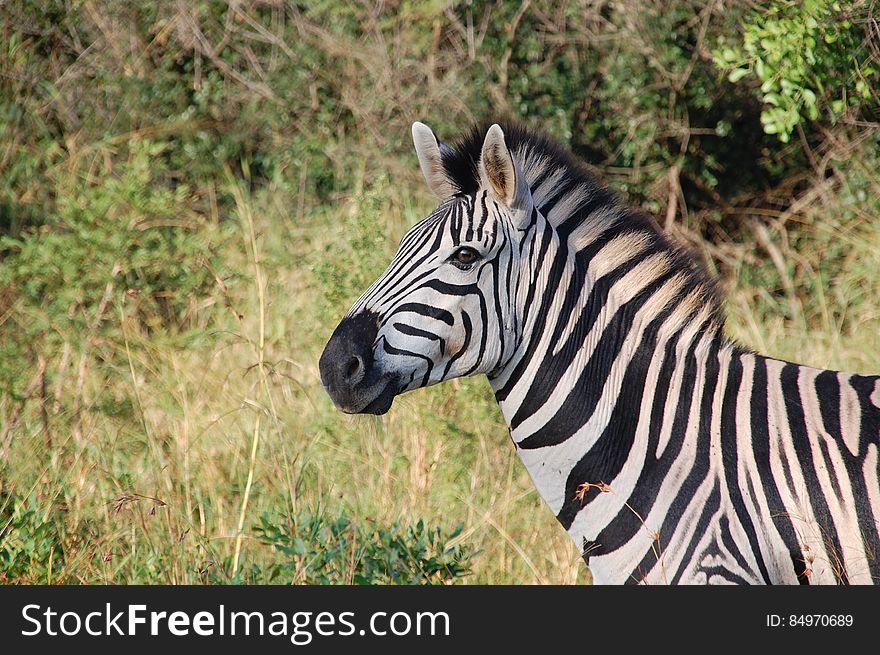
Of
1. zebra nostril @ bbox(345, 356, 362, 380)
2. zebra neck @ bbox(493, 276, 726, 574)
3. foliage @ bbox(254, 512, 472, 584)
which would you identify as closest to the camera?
zebra nostril @ bbox(345, 356, 362, 380)

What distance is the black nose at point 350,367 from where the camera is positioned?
10.8 feet

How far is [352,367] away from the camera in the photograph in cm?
329

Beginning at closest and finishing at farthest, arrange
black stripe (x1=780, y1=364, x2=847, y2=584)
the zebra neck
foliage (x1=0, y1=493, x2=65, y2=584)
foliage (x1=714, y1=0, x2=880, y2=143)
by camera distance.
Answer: black stripe (x1=780, y1=364, x2=847, y2=584) → the zebra neck → foliage (x1=0, y1=493, x2=65, y2=584) → foliage (x1=714, y1=0, x2=880, y2=143)

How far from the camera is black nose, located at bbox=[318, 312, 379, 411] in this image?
328 centimetres

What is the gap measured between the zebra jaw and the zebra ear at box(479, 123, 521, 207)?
0.66m

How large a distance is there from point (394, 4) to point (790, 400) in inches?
255

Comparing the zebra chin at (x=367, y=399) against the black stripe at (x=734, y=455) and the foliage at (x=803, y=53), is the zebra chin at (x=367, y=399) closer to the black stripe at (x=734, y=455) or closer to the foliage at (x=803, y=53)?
the black stripe at (x=734, y=455)

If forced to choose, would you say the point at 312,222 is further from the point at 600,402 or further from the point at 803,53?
the point at 600,402

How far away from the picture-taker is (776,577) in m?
3.18

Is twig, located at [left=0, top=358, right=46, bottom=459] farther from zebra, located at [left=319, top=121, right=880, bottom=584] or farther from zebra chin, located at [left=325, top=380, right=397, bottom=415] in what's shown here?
zebra, located at [left=319, top=121, right=880, bottom=584]

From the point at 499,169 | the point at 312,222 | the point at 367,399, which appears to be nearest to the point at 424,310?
the point at 367,399

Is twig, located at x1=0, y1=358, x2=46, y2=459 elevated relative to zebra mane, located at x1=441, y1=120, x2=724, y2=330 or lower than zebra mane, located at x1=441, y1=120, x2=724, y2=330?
elevated

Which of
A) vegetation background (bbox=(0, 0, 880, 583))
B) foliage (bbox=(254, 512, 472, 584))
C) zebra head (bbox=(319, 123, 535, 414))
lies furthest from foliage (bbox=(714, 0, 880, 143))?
foliage (bbox=(254, 512, 472, 584))

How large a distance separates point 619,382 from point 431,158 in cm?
116
